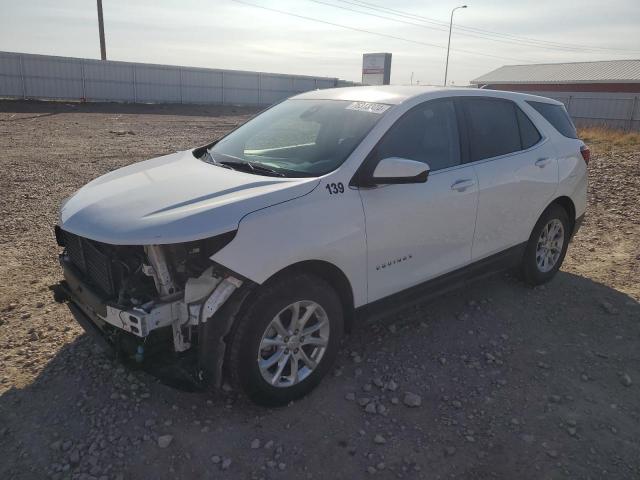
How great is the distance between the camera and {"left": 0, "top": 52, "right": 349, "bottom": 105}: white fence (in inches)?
1085

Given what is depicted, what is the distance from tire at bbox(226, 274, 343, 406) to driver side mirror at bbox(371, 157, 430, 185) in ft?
2.39

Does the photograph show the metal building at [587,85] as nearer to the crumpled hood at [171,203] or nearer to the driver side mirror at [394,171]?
the driver side mirror at [394,171]

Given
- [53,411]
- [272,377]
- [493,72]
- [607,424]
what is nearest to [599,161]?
[607,424]

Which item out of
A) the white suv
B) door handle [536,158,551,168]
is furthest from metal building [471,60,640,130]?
the white suv

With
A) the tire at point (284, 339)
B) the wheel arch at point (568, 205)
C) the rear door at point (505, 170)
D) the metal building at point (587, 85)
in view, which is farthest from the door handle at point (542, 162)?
the metal building at point (587, 85)

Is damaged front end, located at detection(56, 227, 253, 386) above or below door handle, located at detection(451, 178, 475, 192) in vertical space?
below

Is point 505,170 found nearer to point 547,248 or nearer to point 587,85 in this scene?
point 547,248

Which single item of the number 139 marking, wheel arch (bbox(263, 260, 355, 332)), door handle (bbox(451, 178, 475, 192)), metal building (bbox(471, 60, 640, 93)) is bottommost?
wheel arch (bbox(263, 260, 355, 332))

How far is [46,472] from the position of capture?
2613 mm

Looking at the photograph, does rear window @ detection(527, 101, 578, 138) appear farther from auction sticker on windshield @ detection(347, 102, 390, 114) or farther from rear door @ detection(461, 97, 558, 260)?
auction sticker on windshield @ detection(347, 102, 390, 114)

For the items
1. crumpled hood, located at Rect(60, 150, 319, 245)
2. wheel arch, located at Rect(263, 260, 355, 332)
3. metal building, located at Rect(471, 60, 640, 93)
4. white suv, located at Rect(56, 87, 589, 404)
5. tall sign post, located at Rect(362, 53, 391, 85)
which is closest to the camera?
crumpled hood, located at Rect(60, 150, 319, 245)

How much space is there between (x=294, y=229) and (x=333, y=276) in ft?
1.52

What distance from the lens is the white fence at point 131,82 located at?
2756 cm

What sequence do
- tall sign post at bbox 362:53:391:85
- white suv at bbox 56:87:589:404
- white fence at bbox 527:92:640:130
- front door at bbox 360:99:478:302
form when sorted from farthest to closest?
tall sign post at bbox 362:53:391:85 < white fence at bbox 527:92:640:130 < front door at bbox 360:99:478:302 < white suv at bbox 56:87:589:404
